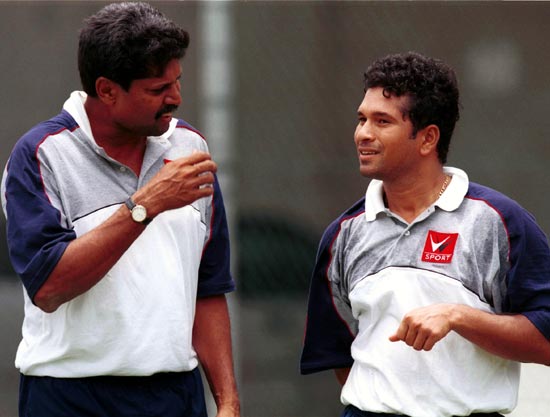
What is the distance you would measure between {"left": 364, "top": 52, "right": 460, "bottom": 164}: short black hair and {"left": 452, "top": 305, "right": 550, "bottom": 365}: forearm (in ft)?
1.79

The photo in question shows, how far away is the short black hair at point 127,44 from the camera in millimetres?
2863

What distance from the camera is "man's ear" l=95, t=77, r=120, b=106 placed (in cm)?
292

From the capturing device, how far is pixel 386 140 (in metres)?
3.05

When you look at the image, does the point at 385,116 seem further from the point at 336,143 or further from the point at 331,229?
the point at 336,143

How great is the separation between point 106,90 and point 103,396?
0.79 metres

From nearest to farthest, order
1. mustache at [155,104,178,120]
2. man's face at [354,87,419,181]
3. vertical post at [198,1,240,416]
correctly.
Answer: mustache at [155,104,178,120], man's face at [354,87,419,181], vertical post at [198,1,240,416]

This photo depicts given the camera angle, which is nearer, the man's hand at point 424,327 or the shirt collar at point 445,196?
the man's hand at point 424,327

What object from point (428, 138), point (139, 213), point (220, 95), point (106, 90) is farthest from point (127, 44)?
point (220, 95)

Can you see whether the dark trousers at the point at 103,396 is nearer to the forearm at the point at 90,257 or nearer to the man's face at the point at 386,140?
the forearm at the point at 90,257

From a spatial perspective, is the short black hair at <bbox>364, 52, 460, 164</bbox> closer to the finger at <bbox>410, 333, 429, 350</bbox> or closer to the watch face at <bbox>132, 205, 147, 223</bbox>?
the finger at <bbox>410, 333, 429, 350</bbox>

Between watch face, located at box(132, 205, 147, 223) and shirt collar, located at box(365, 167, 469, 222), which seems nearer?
watch face, located at box(132, 205, 147, 223)

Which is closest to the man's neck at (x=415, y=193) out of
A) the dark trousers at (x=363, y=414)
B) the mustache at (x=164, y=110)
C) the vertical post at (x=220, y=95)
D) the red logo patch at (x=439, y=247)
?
the red logo patch at (x=439, y=247)

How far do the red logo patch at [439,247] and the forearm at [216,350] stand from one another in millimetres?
613

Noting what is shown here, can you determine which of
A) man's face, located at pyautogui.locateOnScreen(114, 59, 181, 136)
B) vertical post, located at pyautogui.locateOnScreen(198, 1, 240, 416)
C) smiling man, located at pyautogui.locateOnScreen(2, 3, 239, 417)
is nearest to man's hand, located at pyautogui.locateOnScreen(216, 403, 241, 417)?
smiling man, located at pyautogui.locateOnScreen(2, 3, 239, 417)
